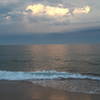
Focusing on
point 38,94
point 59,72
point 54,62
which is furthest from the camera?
point 54,62

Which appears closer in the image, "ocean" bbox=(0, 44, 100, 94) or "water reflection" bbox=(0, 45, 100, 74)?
"ocean" bbox=(0, 44, 100, 94)

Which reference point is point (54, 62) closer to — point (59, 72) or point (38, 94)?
point (59, 72)

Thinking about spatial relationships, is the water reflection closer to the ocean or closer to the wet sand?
the ocean

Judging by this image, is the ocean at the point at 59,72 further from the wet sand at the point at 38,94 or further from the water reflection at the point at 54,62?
the wet sand at the point at 38,94

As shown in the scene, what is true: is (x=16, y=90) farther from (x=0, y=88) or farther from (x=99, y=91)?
(x=99, y=91)

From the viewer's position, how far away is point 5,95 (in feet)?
60.6

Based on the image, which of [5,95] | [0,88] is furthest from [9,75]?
[5,95]

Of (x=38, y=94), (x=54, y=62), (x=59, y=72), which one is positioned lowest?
(x=54, y=62)

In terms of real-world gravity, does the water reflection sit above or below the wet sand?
below

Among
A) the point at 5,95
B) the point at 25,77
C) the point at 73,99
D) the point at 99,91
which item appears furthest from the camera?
the point at 25,77

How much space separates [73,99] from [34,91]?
3.76 meters

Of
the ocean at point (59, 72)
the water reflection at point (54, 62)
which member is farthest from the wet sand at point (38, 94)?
the water reflection at point (54, 62)

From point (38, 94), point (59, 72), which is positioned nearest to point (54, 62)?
point (59, 72)

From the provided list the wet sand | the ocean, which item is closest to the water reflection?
the ocean
